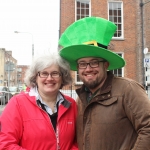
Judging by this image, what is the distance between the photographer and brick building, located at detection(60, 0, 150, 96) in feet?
50.4

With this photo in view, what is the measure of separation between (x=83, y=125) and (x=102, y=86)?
0.41 m

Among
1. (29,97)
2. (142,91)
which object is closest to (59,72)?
(29,97)

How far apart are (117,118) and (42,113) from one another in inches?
26.6

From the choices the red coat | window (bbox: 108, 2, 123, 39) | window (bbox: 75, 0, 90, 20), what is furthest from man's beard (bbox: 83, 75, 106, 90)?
window (bbox: 108, 2, 123, 39)

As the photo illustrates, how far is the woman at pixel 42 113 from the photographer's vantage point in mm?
2072

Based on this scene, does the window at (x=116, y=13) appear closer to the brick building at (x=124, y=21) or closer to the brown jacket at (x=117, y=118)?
the brick building at (x=124, y=21)

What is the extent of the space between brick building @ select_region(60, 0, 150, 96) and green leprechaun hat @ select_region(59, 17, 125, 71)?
1310 cm

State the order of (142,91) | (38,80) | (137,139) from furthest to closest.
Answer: (38,80) < (142,91) < (137,139)

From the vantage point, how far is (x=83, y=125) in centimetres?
225

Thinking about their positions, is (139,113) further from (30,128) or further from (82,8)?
(82,8)

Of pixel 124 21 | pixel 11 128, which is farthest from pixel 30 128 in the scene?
pixel 124 21

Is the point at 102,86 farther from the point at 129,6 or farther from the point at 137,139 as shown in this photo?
the point at 129,6

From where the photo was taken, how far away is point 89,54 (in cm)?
226

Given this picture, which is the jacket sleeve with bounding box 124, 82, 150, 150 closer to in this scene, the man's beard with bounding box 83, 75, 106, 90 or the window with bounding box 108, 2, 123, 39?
the man's beard with bounding box 83, 75, 106, 90
